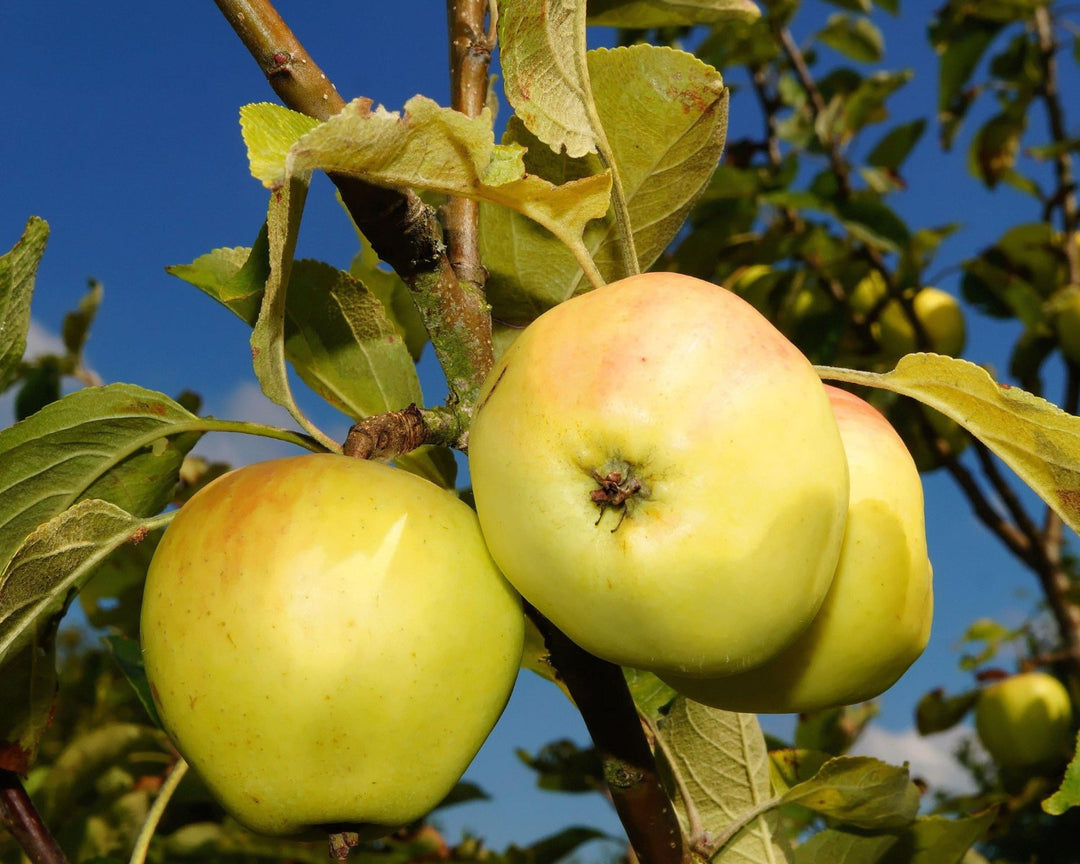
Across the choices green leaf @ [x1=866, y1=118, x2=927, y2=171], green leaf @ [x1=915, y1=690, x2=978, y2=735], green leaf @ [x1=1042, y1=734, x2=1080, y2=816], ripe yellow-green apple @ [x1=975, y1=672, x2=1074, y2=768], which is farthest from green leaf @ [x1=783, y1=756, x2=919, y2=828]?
green leaf @ [x1=866, y1=118, x2=927, y2=171]

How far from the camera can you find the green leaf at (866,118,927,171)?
264 cm

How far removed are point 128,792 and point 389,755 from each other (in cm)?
124

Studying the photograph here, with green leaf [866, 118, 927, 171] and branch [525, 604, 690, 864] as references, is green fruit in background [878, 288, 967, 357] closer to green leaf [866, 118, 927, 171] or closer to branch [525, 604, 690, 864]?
green leaf [866, 118, 927, 171]

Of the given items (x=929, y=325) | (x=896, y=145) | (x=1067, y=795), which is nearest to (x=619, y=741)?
(x=1067, y=795)

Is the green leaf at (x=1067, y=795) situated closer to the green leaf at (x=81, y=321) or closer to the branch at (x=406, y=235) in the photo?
the branch at (x=406, y=235)

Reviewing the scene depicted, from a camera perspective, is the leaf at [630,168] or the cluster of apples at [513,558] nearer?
the cluster of apples at [513,558]

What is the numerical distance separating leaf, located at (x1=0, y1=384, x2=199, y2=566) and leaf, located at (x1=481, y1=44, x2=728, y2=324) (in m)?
0.26

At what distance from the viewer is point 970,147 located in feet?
9.70

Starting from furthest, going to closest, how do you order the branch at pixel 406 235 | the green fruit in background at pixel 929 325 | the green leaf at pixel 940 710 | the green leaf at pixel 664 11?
the green leaf at pixel 940 710, the green fruit in background at pixel 929 325, the green leaf at pixel 664 11, the branch at pixel 406 235

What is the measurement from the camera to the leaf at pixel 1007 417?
58 cm

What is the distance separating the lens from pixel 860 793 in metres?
0.84

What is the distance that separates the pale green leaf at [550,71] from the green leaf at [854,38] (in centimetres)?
262

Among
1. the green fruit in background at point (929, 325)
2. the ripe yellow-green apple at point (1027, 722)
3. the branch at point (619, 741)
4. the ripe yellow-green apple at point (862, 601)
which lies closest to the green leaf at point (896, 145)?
the green fruit in background at point (929, 325)

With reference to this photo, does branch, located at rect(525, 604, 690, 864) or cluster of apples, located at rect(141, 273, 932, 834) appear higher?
cluster of apples, located at rect(141, 273, 932, 834)
